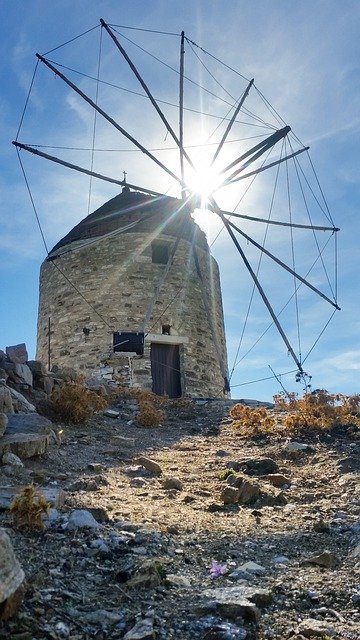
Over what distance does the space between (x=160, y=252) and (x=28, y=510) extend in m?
12.0

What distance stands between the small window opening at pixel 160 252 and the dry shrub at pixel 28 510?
11.6m

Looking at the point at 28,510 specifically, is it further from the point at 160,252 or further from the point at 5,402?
the point at 160,252

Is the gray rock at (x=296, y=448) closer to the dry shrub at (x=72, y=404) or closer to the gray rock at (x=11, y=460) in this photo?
the dry shrub at (x=72, y=404)

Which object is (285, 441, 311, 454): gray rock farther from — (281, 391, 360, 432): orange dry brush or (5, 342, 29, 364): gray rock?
(5, 342, 29, 364): gray rock

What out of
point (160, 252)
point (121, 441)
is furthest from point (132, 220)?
point (121, 441)

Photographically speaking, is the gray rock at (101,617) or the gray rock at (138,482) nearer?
the gray rock at (101,617)

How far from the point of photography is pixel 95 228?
48.2 feet

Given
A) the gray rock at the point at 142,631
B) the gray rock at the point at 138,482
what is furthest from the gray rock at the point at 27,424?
the gray rock at the point at 142,631

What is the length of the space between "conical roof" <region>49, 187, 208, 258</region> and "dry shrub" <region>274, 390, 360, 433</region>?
21.4ft

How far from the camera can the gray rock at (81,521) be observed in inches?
124

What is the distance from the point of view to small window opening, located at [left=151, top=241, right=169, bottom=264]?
14520mm

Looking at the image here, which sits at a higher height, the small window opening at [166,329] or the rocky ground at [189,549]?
the small window opening at [166,329]

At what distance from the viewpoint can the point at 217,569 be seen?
2920 millimetres

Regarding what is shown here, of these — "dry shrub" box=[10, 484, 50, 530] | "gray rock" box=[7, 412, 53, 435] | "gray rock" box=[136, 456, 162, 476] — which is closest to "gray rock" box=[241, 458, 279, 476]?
"gray rock" box=[136, 456, 162, 476]
